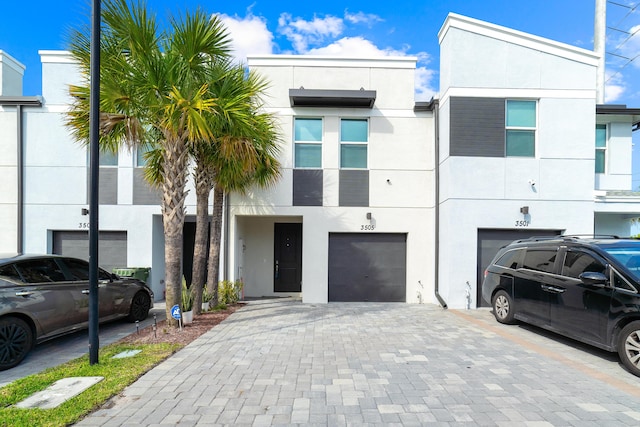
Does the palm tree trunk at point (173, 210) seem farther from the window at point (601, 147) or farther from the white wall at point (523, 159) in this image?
the window at point (601, 147)

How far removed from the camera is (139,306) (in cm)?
834

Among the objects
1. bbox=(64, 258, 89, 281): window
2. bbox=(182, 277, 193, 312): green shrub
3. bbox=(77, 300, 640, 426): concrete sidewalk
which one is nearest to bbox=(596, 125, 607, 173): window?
bbox=(77, 300, 640, 426): concrete sidewalk

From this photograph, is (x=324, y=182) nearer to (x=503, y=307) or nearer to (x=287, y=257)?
(x=287, y=257)

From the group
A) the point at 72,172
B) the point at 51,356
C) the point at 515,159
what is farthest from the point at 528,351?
the point at 72,172

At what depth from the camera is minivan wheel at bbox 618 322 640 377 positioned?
195 inches

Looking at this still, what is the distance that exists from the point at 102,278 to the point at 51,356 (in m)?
1.89

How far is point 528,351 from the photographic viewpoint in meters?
6.06

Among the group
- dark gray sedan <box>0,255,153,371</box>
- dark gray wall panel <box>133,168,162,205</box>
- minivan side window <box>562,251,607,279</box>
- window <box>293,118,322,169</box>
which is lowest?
dark gray sedan <box>0,255,153,371</box>

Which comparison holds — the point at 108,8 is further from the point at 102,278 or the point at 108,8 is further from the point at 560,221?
the point at 560,221

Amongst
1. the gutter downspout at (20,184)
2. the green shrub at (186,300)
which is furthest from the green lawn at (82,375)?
the gutter downspout at (20,184)

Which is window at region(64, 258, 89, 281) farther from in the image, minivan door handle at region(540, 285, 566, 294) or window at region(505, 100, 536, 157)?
window at region(505, 100, 536, 157)

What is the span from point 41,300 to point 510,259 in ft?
29.7

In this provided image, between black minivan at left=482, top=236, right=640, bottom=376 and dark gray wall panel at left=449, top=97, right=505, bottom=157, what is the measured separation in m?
3.15

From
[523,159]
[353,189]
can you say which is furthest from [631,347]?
[353,189]
